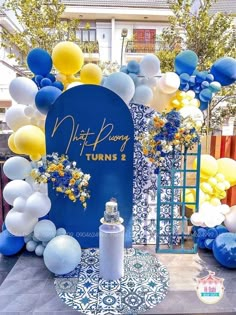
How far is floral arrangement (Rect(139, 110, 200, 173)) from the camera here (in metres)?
2.82

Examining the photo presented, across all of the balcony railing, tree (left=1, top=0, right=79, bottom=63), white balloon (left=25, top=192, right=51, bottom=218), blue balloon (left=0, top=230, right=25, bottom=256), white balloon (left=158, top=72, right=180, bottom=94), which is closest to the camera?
white balloon (left=25, top=192, right=51, bottom=218)

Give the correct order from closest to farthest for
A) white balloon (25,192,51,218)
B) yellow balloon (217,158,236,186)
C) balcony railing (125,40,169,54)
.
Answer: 1. white balloon (25,192,51,218)
2. yellow balloon (217,158,236,186)
3. balcony railing (125,40,169,54)

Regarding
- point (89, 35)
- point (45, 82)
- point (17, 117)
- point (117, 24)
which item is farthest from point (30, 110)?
point (117, 24)

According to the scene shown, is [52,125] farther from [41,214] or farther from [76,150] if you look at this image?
[41,214]

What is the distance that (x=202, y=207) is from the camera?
10.4 ft

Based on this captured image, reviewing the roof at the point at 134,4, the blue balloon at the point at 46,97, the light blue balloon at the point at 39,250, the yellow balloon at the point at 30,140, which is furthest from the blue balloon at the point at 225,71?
the roof at the point at 134,4

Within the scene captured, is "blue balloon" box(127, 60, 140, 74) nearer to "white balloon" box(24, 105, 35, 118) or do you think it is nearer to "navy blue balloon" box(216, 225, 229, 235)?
"white balloon" box(24, 105, 35, 118)

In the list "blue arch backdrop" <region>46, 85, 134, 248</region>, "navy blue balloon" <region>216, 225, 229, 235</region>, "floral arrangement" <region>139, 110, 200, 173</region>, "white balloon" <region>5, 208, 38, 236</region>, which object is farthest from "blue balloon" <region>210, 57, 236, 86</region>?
"white balloon" <region>5, 208, 38, 236</region>

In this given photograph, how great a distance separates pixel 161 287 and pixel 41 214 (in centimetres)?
135

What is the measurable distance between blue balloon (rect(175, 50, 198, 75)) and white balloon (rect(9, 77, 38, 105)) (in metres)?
1.59

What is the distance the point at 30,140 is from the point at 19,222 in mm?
838

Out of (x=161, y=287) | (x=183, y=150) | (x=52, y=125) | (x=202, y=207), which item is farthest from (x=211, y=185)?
(x=52, y=125)

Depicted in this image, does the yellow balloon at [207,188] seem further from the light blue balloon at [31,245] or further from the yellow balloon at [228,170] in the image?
the light blue balloon at [31,245]

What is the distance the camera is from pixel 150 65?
2941 mm
